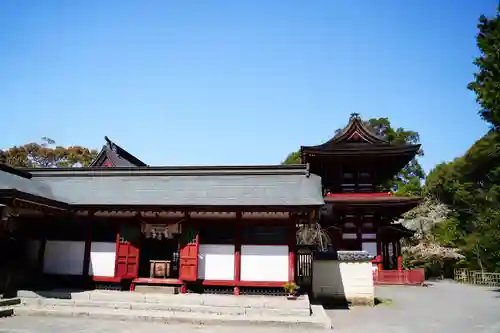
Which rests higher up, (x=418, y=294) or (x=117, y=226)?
(x=117, y=226)

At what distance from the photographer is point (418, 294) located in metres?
20.3

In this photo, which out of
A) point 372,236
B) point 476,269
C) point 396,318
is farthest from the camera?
point 476,269

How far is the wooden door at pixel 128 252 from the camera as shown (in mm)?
15188

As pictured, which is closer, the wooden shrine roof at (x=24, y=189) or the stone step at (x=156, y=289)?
the wooden shrine roof at (x=24, y=189)

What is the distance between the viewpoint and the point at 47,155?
4981 centimetres

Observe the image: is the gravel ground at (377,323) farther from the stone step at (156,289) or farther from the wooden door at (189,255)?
the wooden door at (189,255)

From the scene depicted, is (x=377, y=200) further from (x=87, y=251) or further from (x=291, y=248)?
(x=87, y=251)

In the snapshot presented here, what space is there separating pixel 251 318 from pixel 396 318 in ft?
17.1

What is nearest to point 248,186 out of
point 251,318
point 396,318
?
point 251,318

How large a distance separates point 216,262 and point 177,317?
3624 millimetres

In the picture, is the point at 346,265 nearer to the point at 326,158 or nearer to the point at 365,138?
the point at 326,158

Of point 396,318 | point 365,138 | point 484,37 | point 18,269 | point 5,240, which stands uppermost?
point 484,37

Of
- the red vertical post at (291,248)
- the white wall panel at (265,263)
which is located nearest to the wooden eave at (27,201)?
the white wall panel at (265,263)

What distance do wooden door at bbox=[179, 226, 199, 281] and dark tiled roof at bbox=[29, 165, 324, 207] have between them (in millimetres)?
1310
